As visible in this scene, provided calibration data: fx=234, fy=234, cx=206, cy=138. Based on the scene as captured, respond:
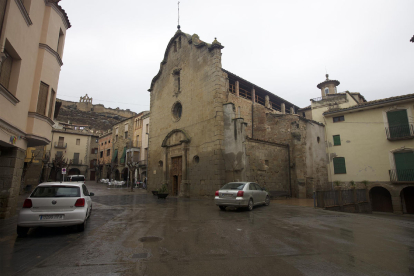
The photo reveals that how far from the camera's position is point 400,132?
59.7 ft

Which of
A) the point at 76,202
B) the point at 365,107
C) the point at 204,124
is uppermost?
the point at 365,107

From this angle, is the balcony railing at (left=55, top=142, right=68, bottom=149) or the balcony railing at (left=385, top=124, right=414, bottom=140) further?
the balcony railing at (left=55, top=142, right=68, bottom=149)

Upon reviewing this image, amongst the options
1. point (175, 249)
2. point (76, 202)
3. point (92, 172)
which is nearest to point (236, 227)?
point (175, 249)

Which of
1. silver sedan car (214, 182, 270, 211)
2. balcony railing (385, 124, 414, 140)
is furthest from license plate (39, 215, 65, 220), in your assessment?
balcony railing (385, 124, 414, 140)

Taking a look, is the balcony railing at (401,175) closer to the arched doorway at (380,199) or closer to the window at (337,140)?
the arched doorway at (380,199)

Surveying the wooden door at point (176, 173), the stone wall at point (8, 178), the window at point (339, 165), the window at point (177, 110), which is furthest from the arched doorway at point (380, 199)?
the stone wall at point (8, 178)

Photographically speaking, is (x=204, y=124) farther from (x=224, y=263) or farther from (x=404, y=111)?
(x=404, y=111)

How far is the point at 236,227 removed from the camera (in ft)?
23.5

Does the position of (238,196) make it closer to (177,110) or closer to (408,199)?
(177,110)

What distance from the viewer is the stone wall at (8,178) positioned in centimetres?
824

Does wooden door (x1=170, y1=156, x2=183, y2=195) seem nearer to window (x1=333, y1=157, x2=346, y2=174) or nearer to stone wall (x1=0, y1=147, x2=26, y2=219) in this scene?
stone wall (x1=0, y1=147, x2=26, y2=219)

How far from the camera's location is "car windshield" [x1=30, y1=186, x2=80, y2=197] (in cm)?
635

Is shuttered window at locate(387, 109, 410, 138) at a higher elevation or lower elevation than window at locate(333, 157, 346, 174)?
higher

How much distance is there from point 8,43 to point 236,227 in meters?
9.07
